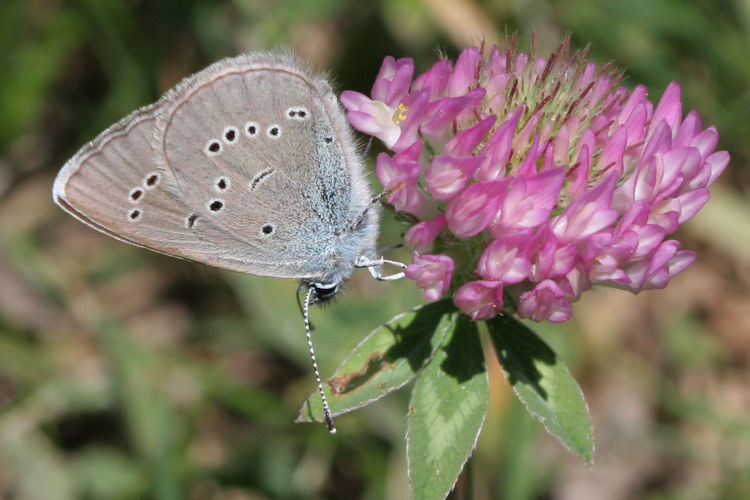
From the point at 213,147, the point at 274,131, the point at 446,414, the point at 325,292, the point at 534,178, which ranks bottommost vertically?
the point at 325,292

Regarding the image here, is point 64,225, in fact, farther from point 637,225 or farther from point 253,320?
point 637,225

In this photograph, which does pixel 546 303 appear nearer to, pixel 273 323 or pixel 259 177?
pixel 259 177

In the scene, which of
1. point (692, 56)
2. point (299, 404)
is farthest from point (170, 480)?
point (692, 56)

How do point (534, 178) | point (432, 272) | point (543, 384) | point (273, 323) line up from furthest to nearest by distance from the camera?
point (273, 323) → point (543, 384) → point (432, 272) → point (534, 178)

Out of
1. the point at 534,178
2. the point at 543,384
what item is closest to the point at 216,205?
the point at 534,178

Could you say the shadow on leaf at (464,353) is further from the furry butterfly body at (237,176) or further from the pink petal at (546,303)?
the furry butterfly body at (237,176)

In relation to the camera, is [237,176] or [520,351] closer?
[520,351]
